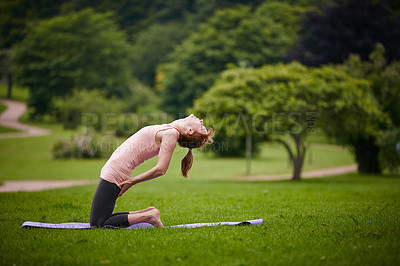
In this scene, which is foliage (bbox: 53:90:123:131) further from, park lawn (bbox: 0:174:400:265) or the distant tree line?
park lawn (bbox: 0:174:400:265)

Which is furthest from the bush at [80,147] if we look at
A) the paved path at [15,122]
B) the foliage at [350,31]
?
the foliage at [350,31]

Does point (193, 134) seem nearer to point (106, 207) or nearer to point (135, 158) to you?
point (135, 158)

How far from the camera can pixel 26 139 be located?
33188 mm

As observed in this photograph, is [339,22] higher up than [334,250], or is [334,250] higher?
[339,22]

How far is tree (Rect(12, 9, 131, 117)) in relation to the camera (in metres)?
49.1

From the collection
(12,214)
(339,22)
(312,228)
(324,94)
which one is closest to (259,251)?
(312,228)

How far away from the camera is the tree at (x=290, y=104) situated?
15469mm

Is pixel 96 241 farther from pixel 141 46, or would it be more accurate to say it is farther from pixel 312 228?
pixel 141 46

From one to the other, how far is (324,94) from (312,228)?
11.4 m

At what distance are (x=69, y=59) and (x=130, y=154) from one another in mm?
49357

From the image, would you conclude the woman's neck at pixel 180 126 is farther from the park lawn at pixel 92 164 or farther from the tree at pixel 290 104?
the park lawn at pixel 92 164

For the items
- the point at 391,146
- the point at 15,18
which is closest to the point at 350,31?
the point at 391,146

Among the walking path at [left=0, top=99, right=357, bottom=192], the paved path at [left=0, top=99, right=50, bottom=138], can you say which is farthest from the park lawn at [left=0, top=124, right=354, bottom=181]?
the paved path at [left=0, top=99, right=50, bottom=138]

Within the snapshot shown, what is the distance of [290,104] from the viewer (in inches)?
603
